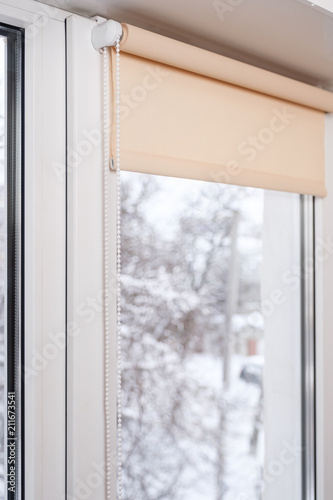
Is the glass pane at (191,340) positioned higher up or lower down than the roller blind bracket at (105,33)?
lower down

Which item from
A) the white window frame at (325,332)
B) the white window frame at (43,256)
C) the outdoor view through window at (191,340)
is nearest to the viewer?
the white window frame at (43,256)

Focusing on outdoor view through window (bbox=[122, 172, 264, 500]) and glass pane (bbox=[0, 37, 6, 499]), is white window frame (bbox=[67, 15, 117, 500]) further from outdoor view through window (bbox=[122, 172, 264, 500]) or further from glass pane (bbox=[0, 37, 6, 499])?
outdoor view through window (bbox=[122, 172, 264, 500])

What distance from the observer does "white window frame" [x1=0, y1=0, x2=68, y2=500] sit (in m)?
0.99

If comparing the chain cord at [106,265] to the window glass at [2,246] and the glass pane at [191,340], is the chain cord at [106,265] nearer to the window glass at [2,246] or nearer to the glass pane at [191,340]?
the window glass at [2,246]

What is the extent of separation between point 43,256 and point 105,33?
0.42m

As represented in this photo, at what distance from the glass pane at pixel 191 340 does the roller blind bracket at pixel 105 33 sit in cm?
153

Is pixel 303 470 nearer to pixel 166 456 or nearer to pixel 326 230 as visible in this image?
pixel 326 230

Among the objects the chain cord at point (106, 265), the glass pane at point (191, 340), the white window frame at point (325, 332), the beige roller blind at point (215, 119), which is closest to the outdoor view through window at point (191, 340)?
the glass pane at point (191, 340)

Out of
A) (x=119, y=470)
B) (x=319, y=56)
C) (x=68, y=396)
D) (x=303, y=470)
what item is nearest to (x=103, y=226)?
(x=68, y=396)

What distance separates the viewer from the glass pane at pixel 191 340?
2658 mm

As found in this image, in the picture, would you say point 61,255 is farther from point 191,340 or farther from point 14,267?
point 191,340

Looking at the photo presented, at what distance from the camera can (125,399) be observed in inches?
106

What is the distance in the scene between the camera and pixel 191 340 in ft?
9.62

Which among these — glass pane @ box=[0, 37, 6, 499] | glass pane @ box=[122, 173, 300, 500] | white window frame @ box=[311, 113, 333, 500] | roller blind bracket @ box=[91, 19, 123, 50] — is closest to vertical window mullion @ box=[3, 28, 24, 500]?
glass pane @ box=[0, 37, 6, 499]
